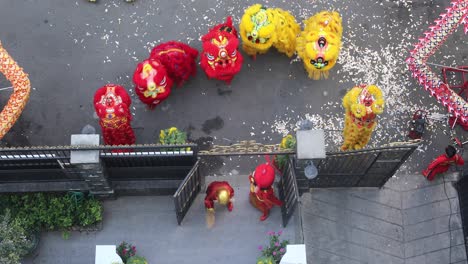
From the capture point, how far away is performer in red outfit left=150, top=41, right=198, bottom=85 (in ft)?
35.6

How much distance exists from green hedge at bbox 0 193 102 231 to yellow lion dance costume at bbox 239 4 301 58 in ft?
13.4

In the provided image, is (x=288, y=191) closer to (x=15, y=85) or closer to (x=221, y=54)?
(x=221, y=54)

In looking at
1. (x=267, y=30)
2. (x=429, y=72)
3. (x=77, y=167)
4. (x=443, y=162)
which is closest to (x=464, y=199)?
(x=443, y=162)

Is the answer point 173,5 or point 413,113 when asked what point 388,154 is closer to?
point 413,113

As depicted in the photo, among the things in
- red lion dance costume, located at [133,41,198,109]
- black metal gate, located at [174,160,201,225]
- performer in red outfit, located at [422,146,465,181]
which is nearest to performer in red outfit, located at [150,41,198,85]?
red lion dance costume, located at [133,41,198,109]

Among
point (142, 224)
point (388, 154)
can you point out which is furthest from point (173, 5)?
point (388, 154)

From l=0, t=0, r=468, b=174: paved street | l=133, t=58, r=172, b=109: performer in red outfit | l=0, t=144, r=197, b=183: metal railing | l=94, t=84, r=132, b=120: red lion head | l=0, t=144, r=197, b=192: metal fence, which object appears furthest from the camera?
l=0, t=0, r=468, b=174: paved street

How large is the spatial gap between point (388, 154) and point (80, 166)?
5.08m

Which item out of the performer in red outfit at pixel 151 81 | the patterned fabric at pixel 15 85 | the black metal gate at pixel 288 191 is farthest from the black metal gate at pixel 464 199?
the patterned fabric at pixel 15 85

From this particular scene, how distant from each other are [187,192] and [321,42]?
3.57m

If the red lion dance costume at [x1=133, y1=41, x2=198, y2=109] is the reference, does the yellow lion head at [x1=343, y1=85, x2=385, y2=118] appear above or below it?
below

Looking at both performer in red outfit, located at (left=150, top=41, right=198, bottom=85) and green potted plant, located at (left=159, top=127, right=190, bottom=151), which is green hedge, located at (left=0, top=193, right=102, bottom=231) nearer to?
green potted plant, located at (left=159, top=127, right=190, bottom=151)

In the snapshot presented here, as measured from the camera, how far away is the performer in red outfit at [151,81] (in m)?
10.3

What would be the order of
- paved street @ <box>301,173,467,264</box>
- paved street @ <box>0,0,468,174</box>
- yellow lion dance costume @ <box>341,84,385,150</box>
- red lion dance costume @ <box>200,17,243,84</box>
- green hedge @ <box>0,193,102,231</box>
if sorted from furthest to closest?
paved street @ <box>0,0,468,174</box> → paved street @ <box>301,173,467,264</box> → red lion dance costume @ <box>200,17,243,84</box> → green hedge @ <box>0,193,102,231</box> → yellow lion dance costume @ <box>341,84,385,150</box>
